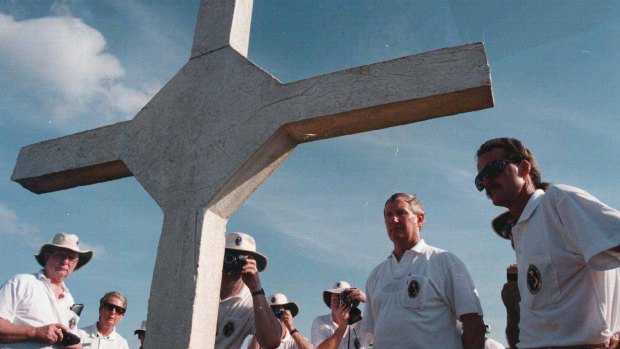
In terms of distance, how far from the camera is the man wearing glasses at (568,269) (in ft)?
6.75

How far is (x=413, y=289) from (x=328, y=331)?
306 cm

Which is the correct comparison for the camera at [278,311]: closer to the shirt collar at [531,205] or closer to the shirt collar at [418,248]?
the shirt collar at [418,248]

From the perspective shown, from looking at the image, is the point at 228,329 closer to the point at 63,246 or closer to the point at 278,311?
the point at 63,246

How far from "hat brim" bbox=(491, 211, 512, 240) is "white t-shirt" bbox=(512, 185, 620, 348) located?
0.57m

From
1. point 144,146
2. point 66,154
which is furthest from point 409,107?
point 66,154

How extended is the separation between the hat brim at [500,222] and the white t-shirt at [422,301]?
35cm

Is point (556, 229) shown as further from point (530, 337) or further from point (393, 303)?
point (393, 303)

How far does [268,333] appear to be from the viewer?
327cm

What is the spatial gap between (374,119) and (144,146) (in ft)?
4.50

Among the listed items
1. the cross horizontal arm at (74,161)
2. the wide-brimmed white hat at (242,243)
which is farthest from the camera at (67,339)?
the wide-brimmed white hat at (242,243)

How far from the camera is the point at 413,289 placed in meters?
3.19

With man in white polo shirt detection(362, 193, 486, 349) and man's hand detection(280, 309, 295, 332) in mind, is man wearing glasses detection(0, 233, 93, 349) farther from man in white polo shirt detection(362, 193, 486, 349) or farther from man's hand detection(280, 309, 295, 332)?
man in white polo shirt detection(362, 193, 486, 349)

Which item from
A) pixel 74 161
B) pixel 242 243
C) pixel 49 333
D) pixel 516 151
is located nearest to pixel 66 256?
pixel 49 333

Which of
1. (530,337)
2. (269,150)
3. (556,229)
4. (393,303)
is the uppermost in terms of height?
(269,150)
